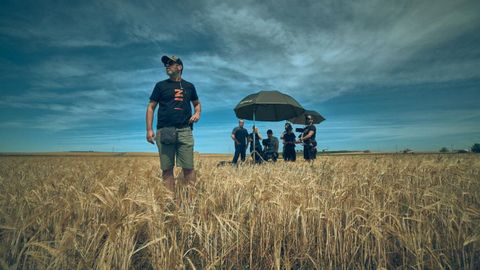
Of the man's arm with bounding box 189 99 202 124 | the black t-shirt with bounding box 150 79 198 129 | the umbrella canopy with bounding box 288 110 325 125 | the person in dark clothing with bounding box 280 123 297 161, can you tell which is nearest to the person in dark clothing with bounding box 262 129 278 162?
the person in dark clothing with bounding box 280 123 297 161

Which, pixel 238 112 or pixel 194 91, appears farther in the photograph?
pixel 238 112

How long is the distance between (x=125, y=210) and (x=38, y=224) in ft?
2.65

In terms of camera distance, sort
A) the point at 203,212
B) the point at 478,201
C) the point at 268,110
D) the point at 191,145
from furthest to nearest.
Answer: the point at 268,110 → the point at 191,145 → the point at 478,201 → the point at 203,212

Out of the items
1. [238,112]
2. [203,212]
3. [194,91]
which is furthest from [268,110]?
[203,212]

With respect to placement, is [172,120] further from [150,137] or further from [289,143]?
[289,143]

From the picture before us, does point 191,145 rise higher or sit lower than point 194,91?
lower

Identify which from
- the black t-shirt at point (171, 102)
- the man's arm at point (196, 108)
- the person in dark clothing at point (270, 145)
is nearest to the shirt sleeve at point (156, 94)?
the black t-shirt at point (171, 102)

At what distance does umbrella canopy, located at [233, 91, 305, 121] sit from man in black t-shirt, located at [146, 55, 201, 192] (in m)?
6.91

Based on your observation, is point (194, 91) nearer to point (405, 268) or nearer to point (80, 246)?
point (80, 246)

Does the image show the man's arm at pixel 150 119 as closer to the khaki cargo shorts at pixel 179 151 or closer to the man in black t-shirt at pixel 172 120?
the man in black t-shirt at pixel 172 120

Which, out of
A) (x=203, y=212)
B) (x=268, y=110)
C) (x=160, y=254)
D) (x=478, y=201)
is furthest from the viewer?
(x=268, y=110)

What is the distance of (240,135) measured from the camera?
12.2m

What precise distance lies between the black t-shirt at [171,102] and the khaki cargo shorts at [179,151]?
177 millimetres

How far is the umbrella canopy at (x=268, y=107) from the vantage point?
11.3 m
